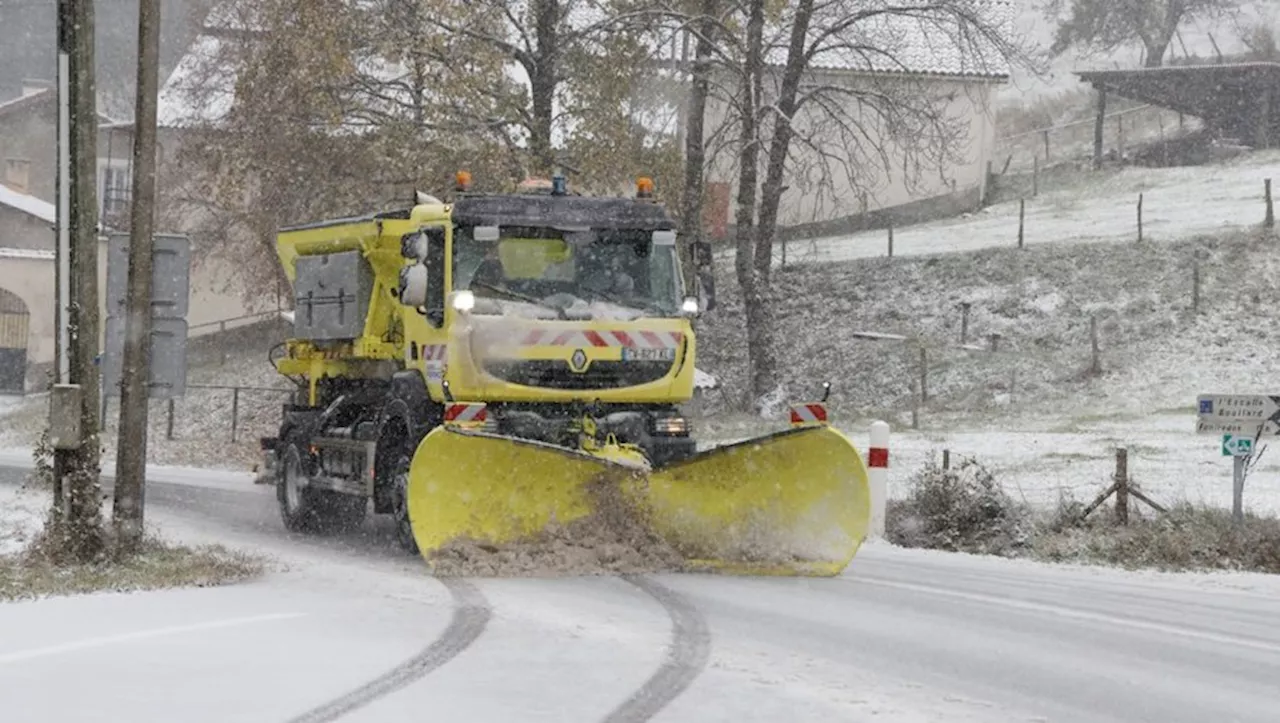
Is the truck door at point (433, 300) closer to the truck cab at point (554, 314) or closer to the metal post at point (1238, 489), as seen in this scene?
the truck cab at point (554, 314)

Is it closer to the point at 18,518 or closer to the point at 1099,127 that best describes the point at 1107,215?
the point at 1099,127

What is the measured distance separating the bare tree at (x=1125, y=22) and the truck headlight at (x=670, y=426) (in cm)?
5463

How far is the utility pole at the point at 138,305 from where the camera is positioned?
40.2ft

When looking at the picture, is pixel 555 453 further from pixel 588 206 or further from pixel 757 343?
pixel 757 343

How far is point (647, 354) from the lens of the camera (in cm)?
1326

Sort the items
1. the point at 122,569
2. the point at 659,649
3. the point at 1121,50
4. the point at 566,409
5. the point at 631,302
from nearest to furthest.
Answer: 1. the point at 659,649
2. the point at 122,569
3. the point at 566,409
4. the point at 631,302
5. the point at 1121,50

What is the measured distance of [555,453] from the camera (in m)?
12.2

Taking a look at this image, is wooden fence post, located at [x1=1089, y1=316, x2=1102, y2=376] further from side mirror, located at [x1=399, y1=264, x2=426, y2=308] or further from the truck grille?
side mirror, located at [x1=399, y1=264, x2=426, y2=308]

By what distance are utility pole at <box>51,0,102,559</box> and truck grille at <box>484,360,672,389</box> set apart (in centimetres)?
286

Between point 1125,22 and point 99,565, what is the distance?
204 feet

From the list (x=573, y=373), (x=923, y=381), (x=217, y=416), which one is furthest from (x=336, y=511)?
(x=217, y=416)

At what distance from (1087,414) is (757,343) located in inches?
248

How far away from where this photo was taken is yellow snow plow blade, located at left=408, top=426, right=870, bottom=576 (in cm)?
1205

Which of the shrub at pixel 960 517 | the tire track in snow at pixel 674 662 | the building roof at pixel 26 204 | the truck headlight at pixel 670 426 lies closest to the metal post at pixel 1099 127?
the building roof at pixel 26 204
